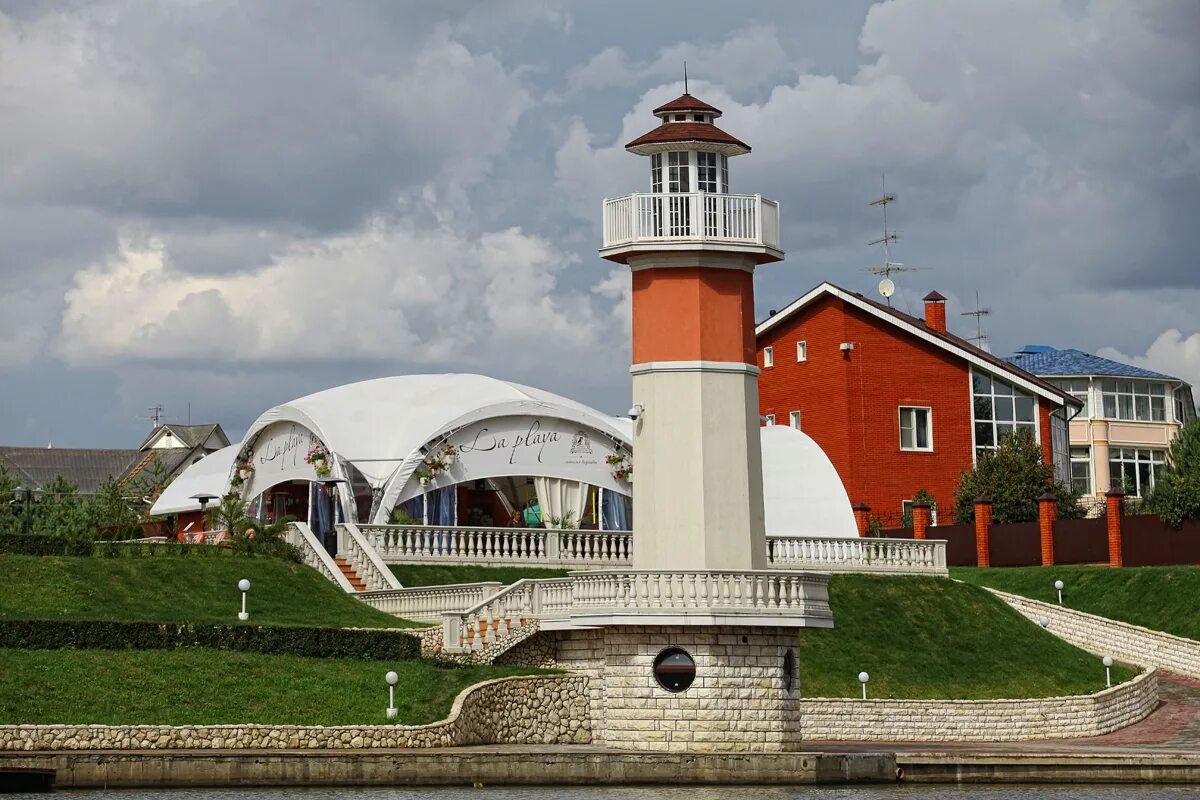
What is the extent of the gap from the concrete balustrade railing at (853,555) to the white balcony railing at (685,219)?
Result: 1317cm

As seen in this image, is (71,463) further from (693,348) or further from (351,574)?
(693,348)

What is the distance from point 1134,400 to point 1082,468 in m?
4.64

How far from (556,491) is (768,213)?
16043 millimetres

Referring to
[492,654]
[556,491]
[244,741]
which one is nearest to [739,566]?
[492,654]

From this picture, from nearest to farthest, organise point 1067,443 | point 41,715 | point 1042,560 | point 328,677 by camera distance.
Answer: point 41,715
point 328,677
point 1042,560
point 1067,443

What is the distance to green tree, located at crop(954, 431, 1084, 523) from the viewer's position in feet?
204

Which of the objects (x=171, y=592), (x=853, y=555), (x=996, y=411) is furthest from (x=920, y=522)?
(x=171, y=592)

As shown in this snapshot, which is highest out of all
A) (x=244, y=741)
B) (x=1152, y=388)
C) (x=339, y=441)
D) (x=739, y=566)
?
(x=1152, y=388)

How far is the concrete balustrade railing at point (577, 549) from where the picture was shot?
144ft

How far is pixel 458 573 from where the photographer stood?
43719mm

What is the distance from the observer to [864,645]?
140 ft

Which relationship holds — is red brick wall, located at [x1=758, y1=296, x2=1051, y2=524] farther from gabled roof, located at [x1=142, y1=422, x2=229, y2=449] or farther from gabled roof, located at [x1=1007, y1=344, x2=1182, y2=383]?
gabled roof, located at [x1=142, y1=422, x2=229, y2=449]

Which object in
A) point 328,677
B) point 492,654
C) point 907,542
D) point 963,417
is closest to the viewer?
point 328,677

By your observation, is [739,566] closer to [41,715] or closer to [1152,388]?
[41,715]
